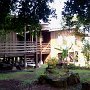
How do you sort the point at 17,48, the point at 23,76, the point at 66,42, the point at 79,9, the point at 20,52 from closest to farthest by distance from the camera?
the point at 79,9
the point at 23,76
the point at 20,52
the point at 17,48
the point at 66,42

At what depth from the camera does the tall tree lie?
934 cm

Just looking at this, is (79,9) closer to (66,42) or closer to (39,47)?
(39,47)

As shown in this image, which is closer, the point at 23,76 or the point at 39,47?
the point at 23,76

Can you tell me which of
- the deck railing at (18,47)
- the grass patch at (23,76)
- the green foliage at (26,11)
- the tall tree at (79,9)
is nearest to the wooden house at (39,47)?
the deck railing at (18,47)

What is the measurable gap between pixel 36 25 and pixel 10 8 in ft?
3.66

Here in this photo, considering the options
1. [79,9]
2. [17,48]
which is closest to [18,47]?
[17,48]

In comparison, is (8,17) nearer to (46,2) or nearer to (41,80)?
(46,2)

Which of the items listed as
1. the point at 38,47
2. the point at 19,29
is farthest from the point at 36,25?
the point at 38,47

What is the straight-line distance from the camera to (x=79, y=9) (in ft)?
31.2

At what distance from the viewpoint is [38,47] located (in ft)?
106

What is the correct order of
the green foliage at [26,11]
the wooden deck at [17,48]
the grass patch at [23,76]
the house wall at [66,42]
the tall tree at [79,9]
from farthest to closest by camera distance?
1. the house wall at [66,42]
2. the wooden deck at [17,48]
3. the grass patch at [23,76]
4. the green foliage at [26,11]
5. the tall tree at [79,9]

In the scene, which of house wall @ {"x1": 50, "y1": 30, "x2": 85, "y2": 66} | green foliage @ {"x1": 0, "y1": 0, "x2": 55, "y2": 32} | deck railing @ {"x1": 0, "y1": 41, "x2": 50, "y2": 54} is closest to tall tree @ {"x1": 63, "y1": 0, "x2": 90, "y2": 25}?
green foliage @ {"x1": 0, "y1": 0, "x2": 55, "y2": 32}

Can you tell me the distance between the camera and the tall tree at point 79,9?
30.6ft

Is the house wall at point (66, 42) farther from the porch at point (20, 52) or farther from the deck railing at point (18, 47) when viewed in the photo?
the deck railing at point (18, 47)
